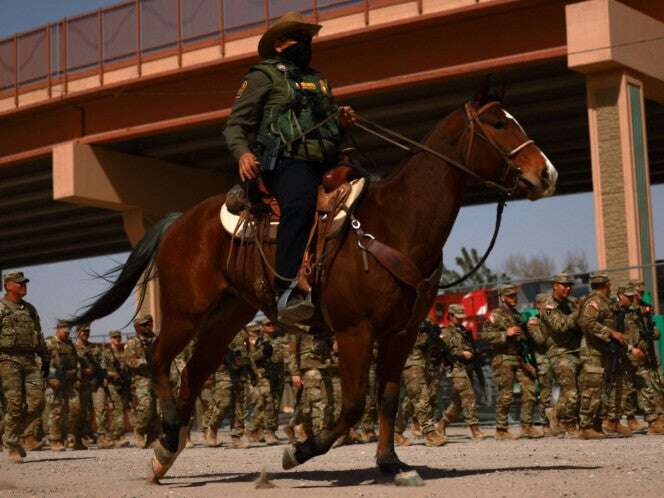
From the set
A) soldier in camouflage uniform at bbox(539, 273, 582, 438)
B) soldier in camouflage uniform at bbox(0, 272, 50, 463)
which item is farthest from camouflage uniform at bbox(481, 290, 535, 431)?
soldier in camouflage uniform at bbox(0, 272, 50, 463)

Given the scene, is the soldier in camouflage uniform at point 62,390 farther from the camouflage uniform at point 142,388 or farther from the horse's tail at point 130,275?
the horse's tail at point 130,275

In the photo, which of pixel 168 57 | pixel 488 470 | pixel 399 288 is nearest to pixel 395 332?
pixel 399 288

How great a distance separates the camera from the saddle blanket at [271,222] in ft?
28.0

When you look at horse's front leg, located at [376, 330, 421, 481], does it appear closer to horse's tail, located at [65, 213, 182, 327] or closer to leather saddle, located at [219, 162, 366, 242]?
leather saddle, located at [219, 162, 366, 242]

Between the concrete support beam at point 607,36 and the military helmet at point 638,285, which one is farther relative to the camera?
the concrete support beam at point 607,36

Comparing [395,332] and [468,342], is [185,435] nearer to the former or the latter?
[395,332]

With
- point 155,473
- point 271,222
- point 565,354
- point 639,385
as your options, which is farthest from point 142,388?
point 271,222

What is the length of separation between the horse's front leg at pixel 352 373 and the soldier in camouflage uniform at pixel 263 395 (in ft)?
37.1

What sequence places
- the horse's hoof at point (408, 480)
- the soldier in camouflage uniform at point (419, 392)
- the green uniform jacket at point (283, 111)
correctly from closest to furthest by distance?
the horse's hoof at point (408, 480)
the green uniform jacket at point (283, 111)
the soldier in camouflage uniform at point (419, 392)

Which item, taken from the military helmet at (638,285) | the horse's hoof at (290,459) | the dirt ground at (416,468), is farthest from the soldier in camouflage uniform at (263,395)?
the horse's hoof at (290,459)

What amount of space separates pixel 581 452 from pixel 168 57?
15.8m

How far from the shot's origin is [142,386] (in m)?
19.0

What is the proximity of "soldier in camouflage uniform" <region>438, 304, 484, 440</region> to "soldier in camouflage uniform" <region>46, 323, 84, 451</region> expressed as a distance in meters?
7.07

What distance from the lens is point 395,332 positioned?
8531mm
